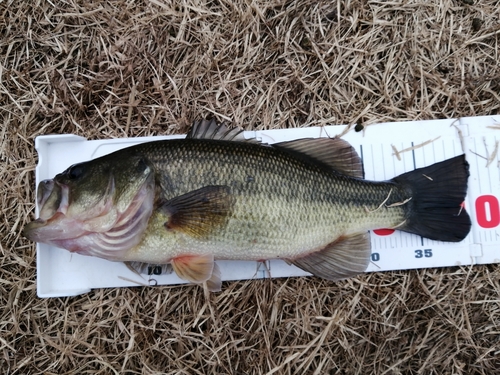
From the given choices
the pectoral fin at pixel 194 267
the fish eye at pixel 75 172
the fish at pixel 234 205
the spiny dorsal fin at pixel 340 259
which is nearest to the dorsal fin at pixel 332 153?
the fish at pixel 234 205

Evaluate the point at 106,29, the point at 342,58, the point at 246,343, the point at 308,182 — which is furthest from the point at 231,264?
the point at 106,29

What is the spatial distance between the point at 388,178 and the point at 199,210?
1178 mm

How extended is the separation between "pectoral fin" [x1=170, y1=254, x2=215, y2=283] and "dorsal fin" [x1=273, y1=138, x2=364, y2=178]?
2.35ft

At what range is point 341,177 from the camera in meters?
2.12

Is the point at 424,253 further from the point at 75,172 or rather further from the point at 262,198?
the point at 75,172

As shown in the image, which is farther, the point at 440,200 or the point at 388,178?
the point at 388,178

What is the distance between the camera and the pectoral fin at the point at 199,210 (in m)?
1.92

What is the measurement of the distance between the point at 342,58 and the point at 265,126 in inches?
25.5

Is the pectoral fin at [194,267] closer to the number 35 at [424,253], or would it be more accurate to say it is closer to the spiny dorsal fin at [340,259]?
the spiny dorsal fin at [340,259]

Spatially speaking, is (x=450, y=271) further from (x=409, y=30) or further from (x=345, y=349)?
(x=409, y=30)

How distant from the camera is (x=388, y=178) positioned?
2.40 metres

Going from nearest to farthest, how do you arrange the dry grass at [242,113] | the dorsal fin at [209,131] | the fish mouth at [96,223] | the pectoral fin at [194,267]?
the fish mouth at [96,223], the pectoral fin at [194,267], the dorsal fin at [209,131], the dry grass at [242,113]

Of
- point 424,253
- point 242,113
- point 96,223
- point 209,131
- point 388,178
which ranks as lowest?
point 424,253

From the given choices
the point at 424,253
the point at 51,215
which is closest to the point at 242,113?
the point at 51,215
